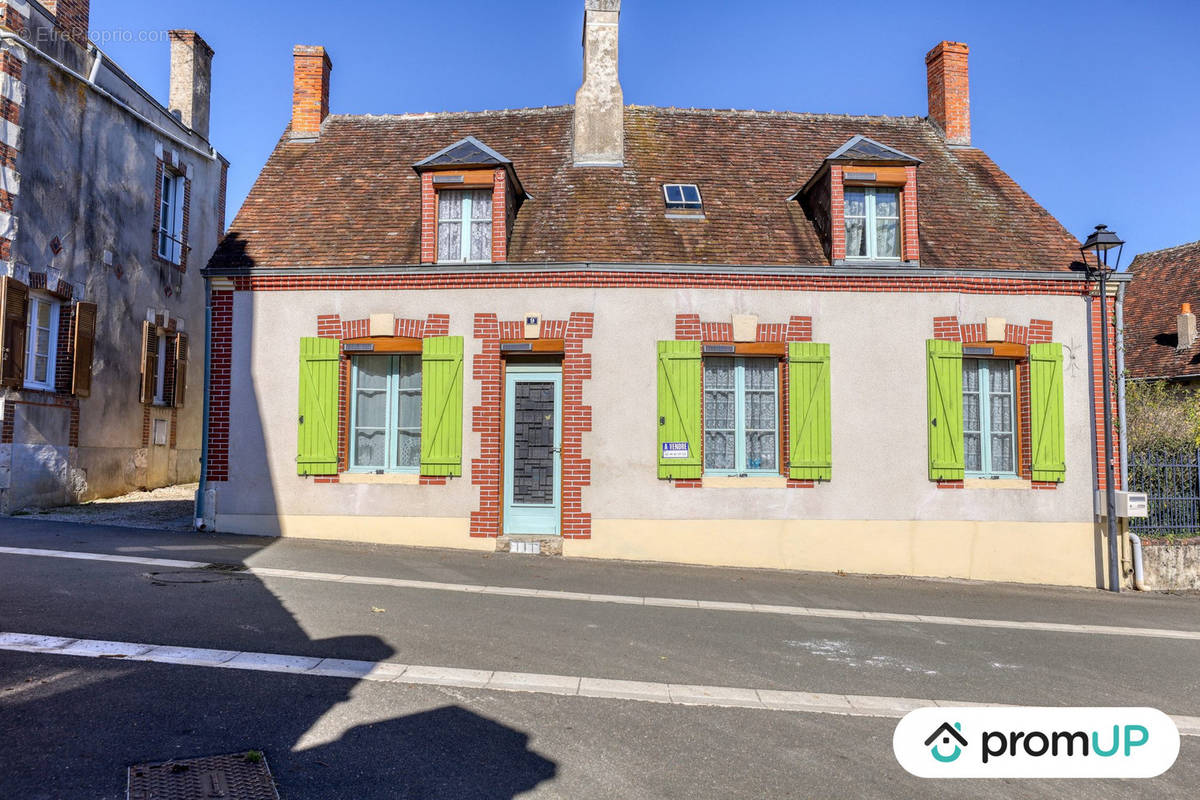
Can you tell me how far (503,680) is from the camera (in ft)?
16.1

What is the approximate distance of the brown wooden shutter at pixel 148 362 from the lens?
46.8 feet

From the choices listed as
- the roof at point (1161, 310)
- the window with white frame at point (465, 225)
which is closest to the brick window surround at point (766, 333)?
the window with white frame at point (465, 225)

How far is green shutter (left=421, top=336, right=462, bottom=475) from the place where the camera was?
403 inches

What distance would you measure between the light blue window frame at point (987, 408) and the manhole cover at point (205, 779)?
→ 965cm

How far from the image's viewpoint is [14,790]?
3186 mm

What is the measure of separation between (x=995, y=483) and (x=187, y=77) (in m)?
17.4

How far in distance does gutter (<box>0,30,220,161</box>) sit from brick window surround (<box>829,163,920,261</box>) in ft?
38.5

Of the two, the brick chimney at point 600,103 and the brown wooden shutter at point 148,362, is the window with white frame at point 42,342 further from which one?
the brick chimney at point 600,103

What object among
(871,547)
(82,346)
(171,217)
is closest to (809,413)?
(871,547)

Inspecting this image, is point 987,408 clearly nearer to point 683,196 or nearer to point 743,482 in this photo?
point 743,482

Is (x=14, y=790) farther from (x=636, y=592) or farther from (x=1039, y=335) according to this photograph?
(x=1039, y=335)

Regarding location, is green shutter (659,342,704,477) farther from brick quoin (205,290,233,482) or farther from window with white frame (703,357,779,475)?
brick quoin (205,290,233,482)

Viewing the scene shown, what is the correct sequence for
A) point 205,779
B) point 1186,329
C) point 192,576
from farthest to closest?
point 1186,329 → point 192,576 → point 205,779

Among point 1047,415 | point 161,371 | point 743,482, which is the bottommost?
point 743,482
